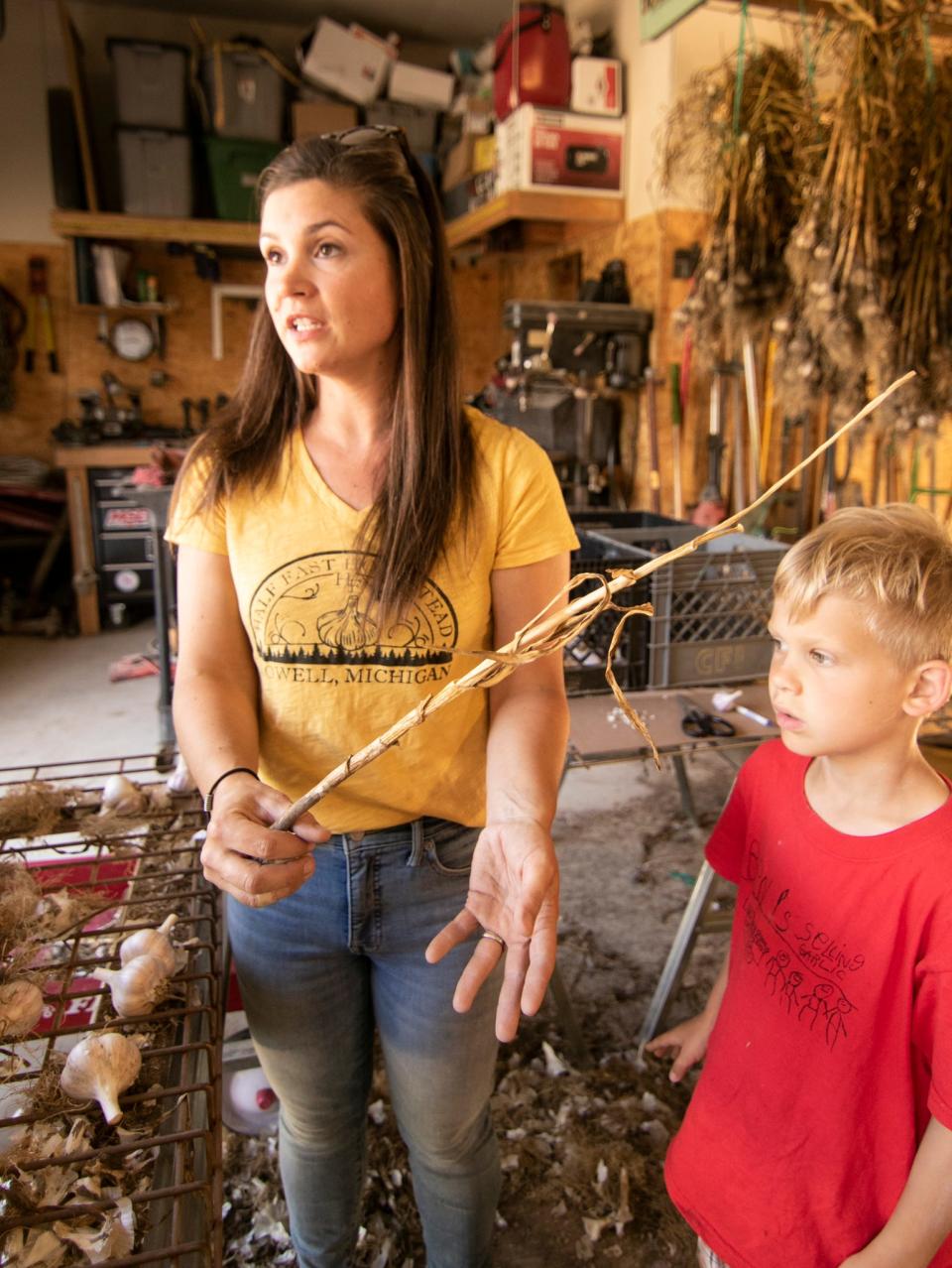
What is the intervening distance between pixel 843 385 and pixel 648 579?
1.72m

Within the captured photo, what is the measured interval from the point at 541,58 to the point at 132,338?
3.34m

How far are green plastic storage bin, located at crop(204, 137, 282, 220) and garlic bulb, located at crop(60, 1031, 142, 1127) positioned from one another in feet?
18.4

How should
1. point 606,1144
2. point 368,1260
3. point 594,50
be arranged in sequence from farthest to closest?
point 594,50 < point 606,1144 < point 368,1260

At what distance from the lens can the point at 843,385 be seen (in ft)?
10.3

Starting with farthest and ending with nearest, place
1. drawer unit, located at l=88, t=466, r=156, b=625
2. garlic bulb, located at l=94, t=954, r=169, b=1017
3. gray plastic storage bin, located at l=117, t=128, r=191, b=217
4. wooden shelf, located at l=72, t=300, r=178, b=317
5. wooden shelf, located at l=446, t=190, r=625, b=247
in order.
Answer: wooden shelf, located at l=72, t=300, r=178, b=317, drawer unit, located at l=88, t=466, r=156, b=625, gray plastic storage bin, located at l=117, t=128, r=191, b=217, wooden shelf, located at l=446, t=190, r=625, b=247, garlic bulb, located at l=94, t=954, r=169, b=1017

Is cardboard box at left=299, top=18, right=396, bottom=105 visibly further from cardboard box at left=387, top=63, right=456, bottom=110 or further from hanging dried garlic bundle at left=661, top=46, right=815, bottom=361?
hanging dried garlic bundle at left=661, top=46, right=815, bottom=361

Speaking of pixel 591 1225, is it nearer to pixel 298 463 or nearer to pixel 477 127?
pixel 298 463

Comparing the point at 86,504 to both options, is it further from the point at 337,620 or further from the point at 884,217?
the point at 337,620

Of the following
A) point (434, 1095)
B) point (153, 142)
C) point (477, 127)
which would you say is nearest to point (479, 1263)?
point (434, 1095)

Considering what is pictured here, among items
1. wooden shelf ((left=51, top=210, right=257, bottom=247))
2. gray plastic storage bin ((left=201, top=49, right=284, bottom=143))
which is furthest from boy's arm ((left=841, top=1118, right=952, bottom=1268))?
gray plastic storage bin ((left=201, top=49, right=284, bottom=143))

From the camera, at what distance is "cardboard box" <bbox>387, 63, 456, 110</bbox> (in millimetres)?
5637

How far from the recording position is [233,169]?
18.4 ft

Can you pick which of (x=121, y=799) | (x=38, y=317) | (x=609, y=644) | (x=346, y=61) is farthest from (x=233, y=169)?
(x=121, y=799)

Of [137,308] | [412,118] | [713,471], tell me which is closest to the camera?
[713,471]
